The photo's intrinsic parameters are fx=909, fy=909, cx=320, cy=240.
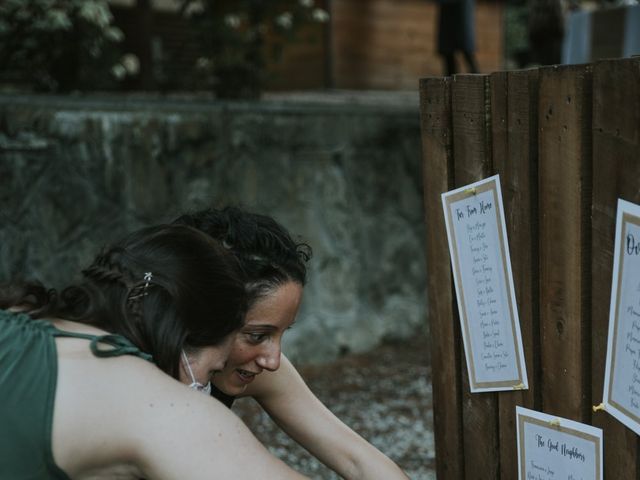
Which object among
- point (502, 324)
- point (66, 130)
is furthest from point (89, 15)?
point (502, 324)

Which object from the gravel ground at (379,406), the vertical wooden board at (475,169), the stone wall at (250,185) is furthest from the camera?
the stone wall at (250,185)

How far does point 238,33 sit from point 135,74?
1.66 m

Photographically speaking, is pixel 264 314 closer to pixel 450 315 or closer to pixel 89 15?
pixel 450 315

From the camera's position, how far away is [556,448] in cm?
161

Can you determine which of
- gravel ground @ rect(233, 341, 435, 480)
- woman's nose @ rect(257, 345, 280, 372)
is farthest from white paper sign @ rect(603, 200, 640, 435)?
gravel ground @ rect(233, 341, 435, 480)

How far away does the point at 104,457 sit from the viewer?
1396 millimetres

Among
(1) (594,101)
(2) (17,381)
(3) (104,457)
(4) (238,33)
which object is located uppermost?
(4) (238,33)

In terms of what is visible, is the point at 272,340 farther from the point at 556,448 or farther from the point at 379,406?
the point at 379,406

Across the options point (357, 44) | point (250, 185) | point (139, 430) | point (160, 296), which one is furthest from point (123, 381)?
point (357, 44)

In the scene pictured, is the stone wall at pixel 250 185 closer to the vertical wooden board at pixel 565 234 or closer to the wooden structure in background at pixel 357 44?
the wooden structure in background at pixel 357 44

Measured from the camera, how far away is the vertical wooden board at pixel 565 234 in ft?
4.78

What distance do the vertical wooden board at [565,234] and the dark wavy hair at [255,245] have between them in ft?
2.08

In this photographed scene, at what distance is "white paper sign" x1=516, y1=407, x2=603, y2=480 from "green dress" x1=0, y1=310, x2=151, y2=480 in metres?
0.75

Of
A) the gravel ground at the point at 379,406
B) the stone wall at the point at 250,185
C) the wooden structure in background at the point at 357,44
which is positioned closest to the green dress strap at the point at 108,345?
the gravel ground at the point at 379,406
